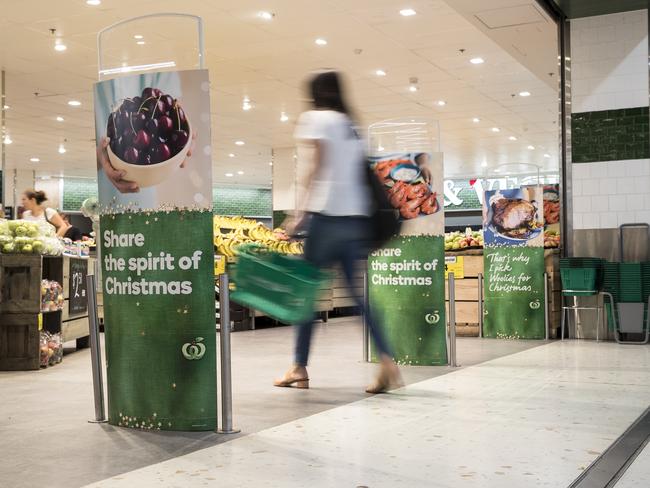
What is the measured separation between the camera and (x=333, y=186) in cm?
435

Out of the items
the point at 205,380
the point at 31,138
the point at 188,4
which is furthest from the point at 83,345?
the point at 31,138

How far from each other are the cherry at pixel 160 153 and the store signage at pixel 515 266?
5.80 metres

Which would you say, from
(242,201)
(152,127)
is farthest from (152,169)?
(242,201)

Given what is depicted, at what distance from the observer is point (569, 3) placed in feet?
28.0

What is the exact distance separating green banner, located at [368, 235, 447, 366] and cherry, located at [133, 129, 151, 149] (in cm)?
273

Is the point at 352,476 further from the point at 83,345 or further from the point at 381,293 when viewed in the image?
the point at 83,345

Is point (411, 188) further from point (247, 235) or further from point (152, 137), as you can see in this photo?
point (247, 235)

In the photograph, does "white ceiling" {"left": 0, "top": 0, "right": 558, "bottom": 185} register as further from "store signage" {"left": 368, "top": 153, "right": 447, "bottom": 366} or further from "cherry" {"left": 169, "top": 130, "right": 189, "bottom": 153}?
"store signage" {"left": 368, "top": 153, "right": 447, "bottom": 366}

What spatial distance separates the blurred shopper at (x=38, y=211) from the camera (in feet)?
30.2

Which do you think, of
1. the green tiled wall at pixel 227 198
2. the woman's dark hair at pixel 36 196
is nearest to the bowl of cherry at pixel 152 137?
the woman's dark hair at pixel 36 196

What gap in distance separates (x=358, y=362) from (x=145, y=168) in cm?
312

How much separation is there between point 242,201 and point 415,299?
25.8 metres

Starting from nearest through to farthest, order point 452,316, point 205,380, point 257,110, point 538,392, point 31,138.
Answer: point 205,380, point 538,392, point 452,316, point 257,110, point 31,138

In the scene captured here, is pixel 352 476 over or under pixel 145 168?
under
